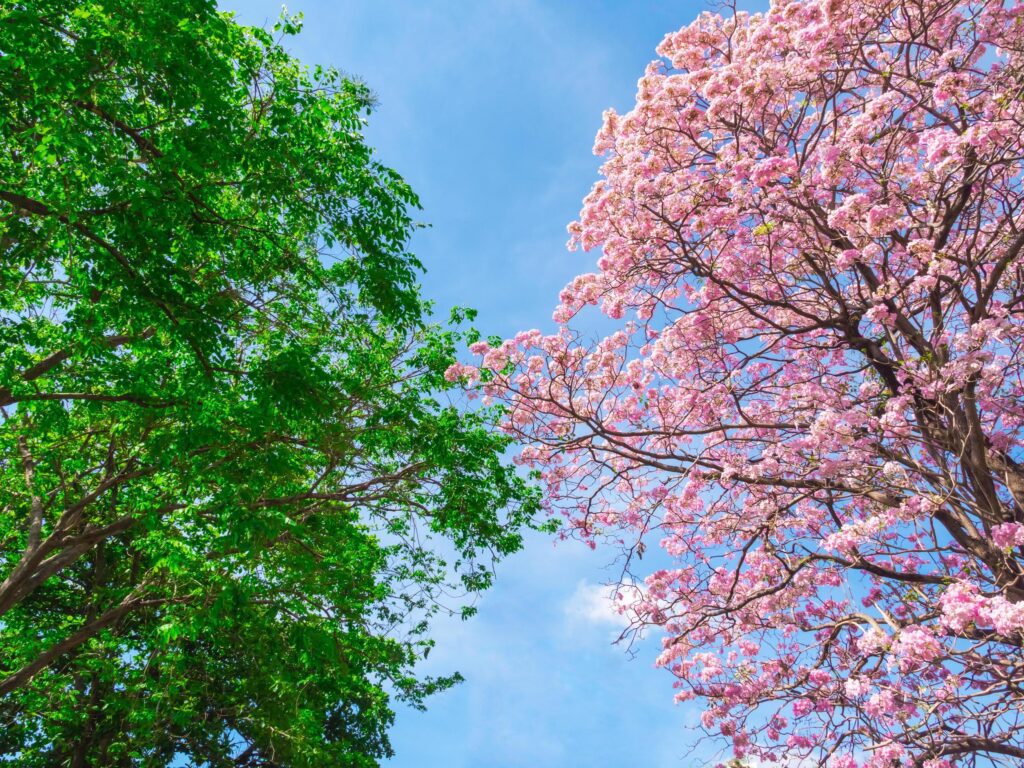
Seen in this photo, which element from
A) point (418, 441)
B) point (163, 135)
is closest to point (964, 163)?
point (418, 441)

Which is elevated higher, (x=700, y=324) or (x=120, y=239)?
(x=700, y=324)

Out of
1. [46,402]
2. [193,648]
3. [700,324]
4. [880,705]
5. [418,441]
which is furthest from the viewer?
[193,648]

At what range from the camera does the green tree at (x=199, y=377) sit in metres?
5.66

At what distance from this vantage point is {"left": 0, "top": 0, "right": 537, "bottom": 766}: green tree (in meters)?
5.66

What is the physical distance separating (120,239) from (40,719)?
990cm

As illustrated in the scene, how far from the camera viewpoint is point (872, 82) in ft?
23.2

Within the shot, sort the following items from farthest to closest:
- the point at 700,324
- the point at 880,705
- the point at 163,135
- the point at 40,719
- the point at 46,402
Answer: the point at 40,719 < the point at 700,324 < the point at 46,402 < the point at 163,135 < the point at 880,705

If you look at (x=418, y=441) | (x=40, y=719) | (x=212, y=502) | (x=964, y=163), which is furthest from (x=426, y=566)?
(x=964, y=163)

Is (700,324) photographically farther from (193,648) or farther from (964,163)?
(193,648)

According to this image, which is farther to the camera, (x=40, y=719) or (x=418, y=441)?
→ (x=40, y=719)

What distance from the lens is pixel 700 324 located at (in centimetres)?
780

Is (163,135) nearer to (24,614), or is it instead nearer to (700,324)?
(700,324)

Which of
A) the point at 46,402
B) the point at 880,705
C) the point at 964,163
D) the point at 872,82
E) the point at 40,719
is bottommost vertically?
the point at 880,705

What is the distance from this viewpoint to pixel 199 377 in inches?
261
